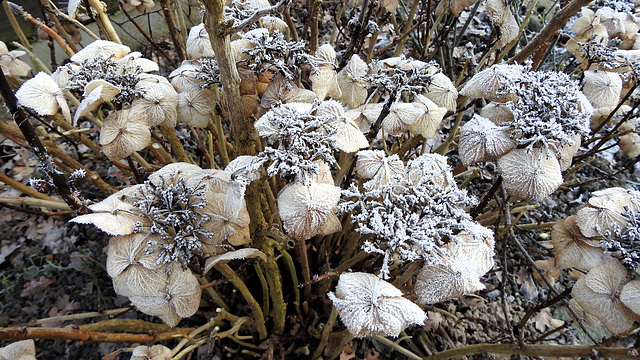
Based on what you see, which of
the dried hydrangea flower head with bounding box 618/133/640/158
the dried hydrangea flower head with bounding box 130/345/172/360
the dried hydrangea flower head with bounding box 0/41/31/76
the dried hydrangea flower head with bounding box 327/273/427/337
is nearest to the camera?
the dried hydrangea flower head with bounding box 327/273/427/337

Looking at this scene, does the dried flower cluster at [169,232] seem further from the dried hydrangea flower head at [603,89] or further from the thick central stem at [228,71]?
the dried hydrangea flower head at [603,89]

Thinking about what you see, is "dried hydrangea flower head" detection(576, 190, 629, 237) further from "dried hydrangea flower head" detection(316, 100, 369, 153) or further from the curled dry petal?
the curled dry petal

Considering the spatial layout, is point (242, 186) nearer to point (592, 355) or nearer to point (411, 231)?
point (411, 231)

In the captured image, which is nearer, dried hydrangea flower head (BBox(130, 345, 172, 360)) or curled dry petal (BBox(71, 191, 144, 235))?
curled dry petal (BBox(71, 191, 144, 235))

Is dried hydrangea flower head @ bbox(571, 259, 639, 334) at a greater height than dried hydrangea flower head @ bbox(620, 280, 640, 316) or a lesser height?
lesser

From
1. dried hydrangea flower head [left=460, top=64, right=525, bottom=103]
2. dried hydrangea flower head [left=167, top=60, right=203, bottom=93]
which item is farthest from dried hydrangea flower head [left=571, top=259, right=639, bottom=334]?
dried hydrangea flower head [left=167, top=60, right=203, bottom=93]

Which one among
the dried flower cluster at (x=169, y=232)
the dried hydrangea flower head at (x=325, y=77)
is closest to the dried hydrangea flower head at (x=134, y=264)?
the dried flower cluster at (x=169, y=232)

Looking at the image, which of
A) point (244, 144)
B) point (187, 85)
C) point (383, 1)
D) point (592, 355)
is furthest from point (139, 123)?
point (592, 355)
